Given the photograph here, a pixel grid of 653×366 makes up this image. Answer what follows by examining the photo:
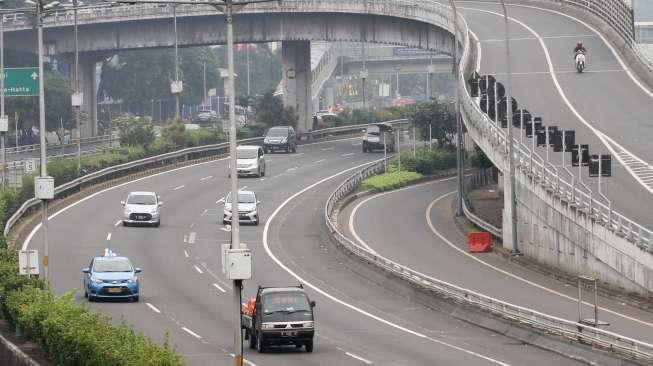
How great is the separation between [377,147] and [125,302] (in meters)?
62.3

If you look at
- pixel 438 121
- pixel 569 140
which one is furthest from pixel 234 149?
pixel 438 121

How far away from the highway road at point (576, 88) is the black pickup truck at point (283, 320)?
52.8ft

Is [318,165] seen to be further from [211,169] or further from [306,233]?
[306,233]

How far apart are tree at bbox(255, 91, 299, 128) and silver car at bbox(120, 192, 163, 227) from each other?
4651cm

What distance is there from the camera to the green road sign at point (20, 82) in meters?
79.9

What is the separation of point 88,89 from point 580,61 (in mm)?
63848

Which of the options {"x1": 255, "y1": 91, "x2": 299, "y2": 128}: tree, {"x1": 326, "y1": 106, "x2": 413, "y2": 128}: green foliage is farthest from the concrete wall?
{"x1": 326, "y1": 106, "x2": 413, "y2": 128}: green foliage

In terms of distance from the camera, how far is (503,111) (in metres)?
72.7

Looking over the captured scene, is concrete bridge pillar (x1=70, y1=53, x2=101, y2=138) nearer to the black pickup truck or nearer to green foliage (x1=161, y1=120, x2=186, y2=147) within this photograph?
green foliage (x1=161, y1=120, x2=186, y2=147)

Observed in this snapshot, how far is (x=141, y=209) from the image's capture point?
72.1 meters

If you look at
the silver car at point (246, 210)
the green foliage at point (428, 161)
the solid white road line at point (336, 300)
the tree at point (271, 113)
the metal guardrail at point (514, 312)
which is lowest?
the solid white road line at point (336, 300)

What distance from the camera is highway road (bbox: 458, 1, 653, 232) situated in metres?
61.5

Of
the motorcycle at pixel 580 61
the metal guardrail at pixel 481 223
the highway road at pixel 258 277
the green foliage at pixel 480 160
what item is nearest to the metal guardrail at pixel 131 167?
the highway road at pixel 258 277

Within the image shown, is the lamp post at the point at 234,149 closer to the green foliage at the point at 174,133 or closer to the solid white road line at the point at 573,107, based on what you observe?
the solid white road line at the point at 573,107
